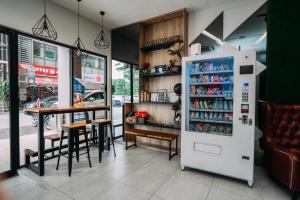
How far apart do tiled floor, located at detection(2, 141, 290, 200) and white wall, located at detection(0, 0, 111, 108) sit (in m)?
2.61

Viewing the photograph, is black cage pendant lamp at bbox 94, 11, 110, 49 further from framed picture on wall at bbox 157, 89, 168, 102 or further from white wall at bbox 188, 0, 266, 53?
white wall at bbox 188, 0, 266, 53

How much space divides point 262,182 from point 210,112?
1.33m

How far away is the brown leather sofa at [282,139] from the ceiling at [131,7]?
7.97ft

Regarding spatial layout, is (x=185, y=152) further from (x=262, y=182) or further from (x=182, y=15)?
(x=182, y=15)

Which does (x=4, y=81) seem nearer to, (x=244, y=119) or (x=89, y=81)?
(x=89, y=81)

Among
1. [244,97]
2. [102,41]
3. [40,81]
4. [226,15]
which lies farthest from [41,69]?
[226,15]

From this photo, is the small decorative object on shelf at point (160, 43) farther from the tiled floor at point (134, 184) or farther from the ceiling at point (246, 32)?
the tiled floor at point (134, 184)

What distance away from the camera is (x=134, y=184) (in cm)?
246

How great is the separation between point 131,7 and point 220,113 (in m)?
2.93

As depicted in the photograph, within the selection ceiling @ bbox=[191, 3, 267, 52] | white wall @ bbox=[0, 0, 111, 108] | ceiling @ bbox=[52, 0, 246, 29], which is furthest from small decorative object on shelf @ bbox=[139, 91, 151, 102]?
ceiling @ bbox=[52, 0, 246, 29]

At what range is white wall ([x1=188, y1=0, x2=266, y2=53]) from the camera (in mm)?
3188

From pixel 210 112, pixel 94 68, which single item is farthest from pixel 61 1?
pixel 210 112

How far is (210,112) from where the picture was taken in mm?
2938

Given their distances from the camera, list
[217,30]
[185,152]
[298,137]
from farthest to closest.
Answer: [217,30] < [185,152] < [298,137]
